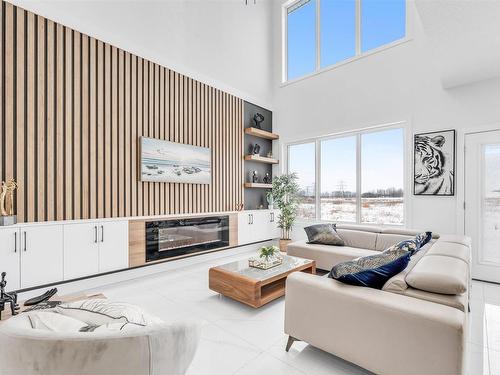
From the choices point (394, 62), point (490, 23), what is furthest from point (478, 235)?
point (394, 62)

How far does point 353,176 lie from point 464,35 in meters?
3.04

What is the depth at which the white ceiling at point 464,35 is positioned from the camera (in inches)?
91.7

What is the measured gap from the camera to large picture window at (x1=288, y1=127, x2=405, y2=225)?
193 inches

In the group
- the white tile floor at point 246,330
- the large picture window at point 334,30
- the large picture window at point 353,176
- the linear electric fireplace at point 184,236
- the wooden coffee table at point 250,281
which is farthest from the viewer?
the large picture window at point 334,30

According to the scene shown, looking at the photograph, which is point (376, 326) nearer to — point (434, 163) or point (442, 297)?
point (442, 297)

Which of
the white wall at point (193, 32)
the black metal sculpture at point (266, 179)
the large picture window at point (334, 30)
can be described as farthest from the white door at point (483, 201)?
the white wall at point (193, 32)

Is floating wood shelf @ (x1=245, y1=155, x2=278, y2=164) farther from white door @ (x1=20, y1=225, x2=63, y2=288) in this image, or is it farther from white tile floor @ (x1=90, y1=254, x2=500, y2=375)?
white door @ (x1=20, y1=225, x2=63, y2=288)

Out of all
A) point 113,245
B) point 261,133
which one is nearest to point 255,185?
point 261,133

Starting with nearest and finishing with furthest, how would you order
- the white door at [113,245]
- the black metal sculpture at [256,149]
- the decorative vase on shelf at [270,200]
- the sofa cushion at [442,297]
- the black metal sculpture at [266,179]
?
the sofa cushion at [442,297] → the white door at [113,245] → the black metal sculpture at [256,149] → the decorative vase on shelf at [270,200] → the black metal sculpture at [266,179]

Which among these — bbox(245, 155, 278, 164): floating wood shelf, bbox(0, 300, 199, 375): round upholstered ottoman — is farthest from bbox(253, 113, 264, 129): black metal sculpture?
bbox(0, 300, 199, 375): round upholstered ottoman

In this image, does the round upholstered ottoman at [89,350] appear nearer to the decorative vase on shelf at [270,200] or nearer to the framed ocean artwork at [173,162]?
the framed ocean artwork at [173,162]

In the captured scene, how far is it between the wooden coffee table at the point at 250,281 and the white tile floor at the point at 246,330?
0.13 meters

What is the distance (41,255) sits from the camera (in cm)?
301

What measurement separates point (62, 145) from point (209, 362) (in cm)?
317
